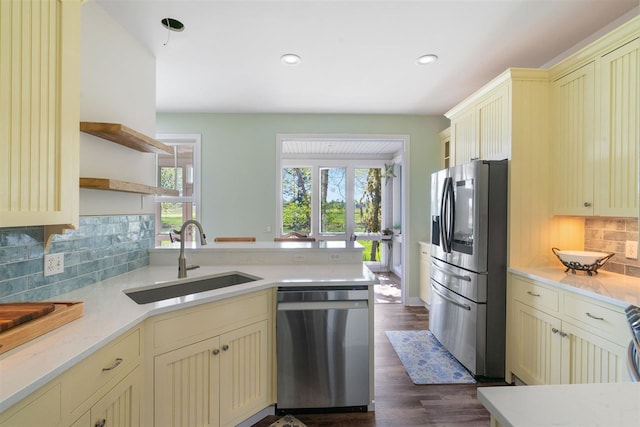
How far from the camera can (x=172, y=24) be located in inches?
84.7

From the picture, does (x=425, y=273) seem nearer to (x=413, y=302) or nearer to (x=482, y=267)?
(x=413, y=302)

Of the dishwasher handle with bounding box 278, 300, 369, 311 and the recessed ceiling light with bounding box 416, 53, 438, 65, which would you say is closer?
the dishwasher handle with bounding box 278, 300, 369, 311

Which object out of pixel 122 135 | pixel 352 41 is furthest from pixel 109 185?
Result: pixel 352 41

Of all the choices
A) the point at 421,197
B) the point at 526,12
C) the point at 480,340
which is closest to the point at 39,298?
the point at 480,340

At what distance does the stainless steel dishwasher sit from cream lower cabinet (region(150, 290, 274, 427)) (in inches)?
4.2

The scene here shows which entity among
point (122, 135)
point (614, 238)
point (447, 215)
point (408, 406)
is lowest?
point (408, 406)

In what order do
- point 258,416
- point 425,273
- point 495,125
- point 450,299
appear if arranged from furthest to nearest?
point 425,273 → point 450,299 → point 495,125 → point 258,416

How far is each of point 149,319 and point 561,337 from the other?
2.40 m

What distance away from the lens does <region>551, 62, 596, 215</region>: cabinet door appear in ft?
6.66

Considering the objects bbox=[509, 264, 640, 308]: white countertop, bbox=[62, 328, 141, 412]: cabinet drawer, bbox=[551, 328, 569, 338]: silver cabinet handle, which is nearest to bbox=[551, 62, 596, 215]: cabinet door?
bbox=[509, 264, 640, 308]: white countertop

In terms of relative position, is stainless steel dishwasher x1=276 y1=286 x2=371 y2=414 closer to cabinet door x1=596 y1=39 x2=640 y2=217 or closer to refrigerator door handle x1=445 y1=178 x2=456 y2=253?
refrigerator door handle x1=445 y1=178 x2=456 y2=253

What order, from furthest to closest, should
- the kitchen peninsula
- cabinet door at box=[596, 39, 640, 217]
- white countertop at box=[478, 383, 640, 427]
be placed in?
cabinet door at box=[596, 39, 640, 217] < the kitchen peninsula < white countertop at box=[478, 383, 640, 427]

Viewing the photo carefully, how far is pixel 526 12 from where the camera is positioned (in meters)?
2.00

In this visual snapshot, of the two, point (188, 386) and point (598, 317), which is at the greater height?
point (598, 317)
